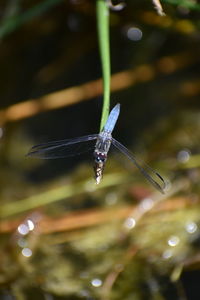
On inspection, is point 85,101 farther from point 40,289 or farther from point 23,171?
point 40,289

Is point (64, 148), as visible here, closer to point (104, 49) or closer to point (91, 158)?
point (104, 49)

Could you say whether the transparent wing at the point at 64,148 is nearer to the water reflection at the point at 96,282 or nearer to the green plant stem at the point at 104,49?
the green plant stem at the point at 104,49

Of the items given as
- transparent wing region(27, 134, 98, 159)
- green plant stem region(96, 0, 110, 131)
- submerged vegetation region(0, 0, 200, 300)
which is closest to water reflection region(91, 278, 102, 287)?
submerged vegetation region(0, 0, 200, 300)

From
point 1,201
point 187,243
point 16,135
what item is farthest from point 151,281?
point 16,135

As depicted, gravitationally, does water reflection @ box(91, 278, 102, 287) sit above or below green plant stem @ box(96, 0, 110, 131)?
below

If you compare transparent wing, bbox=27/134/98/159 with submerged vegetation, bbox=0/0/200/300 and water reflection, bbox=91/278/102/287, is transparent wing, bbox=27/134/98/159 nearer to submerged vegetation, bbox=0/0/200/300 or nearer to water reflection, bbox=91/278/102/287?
submerged vegetation, bbox=0/0/200/300

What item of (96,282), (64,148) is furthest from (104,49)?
(96,282)
